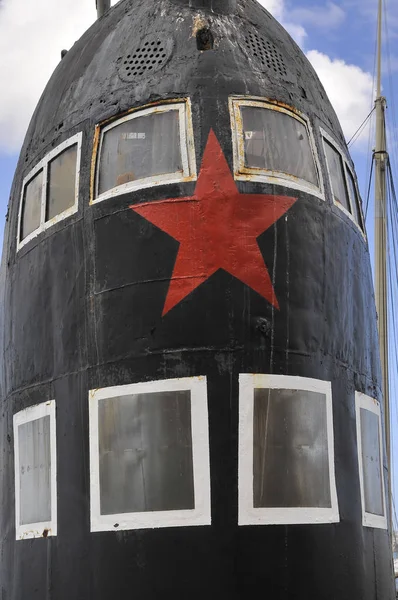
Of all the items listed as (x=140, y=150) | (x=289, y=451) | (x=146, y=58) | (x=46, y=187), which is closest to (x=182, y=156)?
(x=140, y=150)

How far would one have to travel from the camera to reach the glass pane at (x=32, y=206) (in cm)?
935

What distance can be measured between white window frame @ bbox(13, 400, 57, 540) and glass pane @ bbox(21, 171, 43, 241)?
1.82 m

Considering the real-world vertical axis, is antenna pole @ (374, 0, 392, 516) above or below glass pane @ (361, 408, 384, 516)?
above

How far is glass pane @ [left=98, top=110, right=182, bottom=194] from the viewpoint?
27.7ft

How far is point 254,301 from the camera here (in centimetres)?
789

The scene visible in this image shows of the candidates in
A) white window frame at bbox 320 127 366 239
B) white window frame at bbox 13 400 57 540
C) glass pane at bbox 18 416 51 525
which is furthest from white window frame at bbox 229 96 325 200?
glass pane at bbox 18 416 51 525

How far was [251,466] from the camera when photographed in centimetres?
752

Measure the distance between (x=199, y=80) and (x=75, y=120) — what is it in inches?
52.7

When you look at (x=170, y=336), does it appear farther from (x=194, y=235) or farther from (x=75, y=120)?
(x=75, y=120)

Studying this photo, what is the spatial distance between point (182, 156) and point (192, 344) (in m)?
1.74

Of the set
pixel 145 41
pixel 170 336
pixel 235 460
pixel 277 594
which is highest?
pixel 145 41

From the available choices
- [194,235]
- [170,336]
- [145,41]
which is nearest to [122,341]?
[170,336]

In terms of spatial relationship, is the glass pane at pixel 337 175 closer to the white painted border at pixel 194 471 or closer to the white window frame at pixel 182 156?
the white window frame at pixel 182 156

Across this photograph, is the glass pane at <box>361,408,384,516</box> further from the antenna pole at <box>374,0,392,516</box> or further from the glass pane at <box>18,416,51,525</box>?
the antenna pole at <box>374,0,392,516</box>
